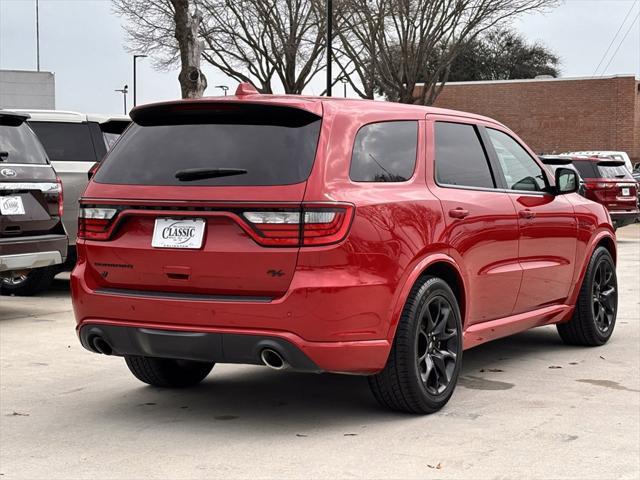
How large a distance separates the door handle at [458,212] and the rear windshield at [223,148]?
112cm

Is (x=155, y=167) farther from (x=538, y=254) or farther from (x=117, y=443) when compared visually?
(x=538, y=254)

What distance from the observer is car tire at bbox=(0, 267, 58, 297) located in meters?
12.2

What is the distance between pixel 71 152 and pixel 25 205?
9.07ft

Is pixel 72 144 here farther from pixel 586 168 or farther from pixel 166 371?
pixel 586 168

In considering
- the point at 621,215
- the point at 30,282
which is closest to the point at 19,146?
the point at 30,282

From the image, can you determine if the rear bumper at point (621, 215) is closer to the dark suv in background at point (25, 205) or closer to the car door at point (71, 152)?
the car door at point (71, 152)

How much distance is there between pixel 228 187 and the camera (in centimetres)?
552

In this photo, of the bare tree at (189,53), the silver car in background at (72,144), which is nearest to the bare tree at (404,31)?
the bare tree at (189,53)

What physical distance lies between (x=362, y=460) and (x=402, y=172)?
1.75 m

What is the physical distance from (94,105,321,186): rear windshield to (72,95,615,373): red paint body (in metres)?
0.06

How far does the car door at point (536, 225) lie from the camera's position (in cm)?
728

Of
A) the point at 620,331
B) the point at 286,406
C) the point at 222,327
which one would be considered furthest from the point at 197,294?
the point at 620,331

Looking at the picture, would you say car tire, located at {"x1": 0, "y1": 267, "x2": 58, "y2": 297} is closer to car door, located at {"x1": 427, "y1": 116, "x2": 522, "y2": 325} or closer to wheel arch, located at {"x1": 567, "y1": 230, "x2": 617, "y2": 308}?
wheel arch, located at {"x1": 567, "y1": 230, "x2": 617, "y2": 308}

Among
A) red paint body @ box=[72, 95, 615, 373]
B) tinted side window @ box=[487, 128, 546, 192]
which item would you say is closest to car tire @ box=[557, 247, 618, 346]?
tinted side window @ box=[487, 128, 546, 192]
